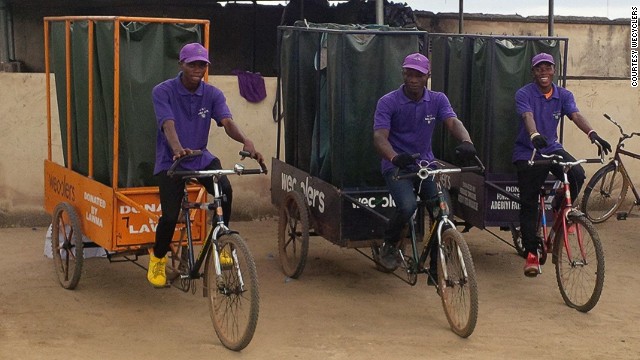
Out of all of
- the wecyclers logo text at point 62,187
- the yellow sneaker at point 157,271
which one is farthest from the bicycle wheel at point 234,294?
the wecyclers logo text at point 62,187

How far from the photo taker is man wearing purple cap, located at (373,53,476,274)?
671cm

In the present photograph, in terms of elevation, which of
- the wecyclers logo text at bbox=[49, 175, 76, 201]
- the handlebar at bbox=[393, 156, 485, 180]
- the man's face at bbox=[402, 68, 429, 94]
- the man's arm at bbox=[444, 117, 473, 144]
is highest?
the man's face at bbox=[402, 68, 429, 94]

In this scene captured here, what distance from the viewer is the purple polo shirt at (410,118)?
22.5 ft

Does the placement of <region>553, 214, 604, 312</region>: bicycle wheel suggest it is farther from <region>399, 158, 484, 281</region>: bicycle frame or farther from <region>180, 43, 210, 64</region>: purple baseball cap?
<region>180, 43, 210, 64</region>: purple baseball cap

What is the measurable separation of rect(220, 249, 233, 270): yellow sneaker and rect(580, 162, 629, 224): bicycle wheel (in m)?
5.55

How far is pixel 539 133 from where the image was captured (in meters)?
7.43

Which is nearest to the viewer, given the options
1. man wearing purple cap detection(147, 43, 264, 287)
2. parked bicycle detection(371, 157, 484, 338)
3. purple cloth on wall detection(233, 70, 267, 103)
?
parked bicycle detection(371, 157, 484, 338)

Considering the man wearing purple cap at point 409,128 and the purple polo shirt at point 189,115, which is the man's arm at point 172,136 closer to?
the purple polo shirt at point 189,115

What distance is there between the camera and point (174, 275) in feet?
22.4

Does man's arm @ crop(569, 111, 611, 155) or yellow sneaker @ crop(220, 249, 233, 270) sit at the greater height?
man's arm @ crop(569, 111, 611, 155)

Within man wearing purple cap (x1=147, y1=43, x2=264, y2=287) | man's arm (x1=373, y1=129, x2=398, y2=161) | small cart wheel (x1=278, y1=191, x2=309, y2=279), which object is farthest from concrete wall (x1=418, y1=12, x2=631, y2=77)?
man wearing purple cap (x1=147, y1=43, x2=264, y2=287)

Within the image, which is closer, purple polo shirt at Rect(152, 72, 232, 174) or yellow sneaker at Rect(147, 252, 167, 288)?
purple polo shirt at Rect(152, 72, 232, 174)

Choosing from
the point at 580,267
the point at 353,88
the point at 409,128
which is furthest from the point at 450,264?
the point at 353,88

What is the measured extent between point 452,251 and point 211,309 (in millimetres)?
1641
